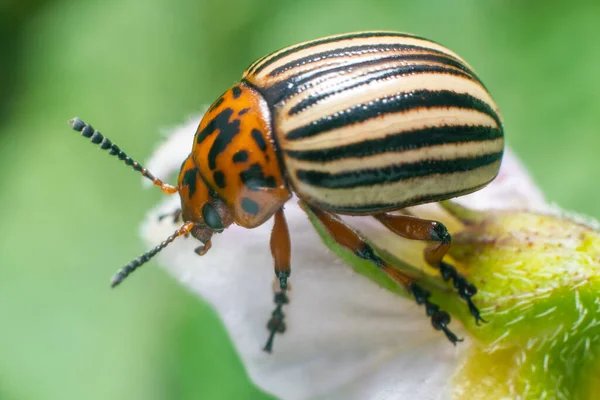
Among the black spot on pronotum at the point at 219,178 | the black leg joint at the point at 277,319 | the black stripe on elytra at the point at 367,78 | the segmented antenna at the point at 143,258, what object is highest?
the black stripe on elytra at the point at 367,78

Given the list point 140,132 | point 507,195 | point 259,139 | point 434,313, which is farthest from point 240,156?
point 140,132

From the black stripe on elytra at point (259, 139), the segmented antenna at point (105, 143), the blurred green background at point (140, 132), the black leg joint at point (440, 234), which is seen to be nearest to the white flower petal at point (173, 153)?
the segmented antenna at point (105, 143)

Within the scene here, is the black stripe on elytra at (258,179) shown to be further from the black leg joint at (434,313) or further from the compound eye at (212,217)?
the black leg joint at (434,313)

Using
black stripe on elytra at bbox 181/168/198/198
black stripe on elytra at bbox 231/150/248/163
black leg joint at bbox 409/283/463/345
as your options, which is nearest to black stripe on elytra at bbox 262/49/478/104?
black stripe on elytra at bbox 231/150/248/163

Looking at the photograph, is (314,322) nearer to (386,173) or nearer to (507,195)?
(386,173)

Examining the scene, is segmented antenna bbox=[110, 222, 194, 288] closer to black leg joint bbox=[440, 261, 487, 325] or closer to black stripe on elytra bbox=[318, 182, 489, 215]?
black stripe on elytra bbox=[318, 182, 489, 215]

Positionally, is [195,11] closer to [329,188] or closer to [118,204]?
[118,204]

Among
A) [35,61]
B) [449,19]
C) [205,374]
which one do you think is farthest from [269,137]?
[35,61]

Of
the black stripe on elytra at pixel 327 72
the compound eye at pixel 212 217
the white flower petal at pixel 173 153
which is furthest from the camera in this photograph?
the white flower petal at pixel 173 153

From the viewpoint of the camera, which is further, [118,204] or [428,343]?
[118,204]
